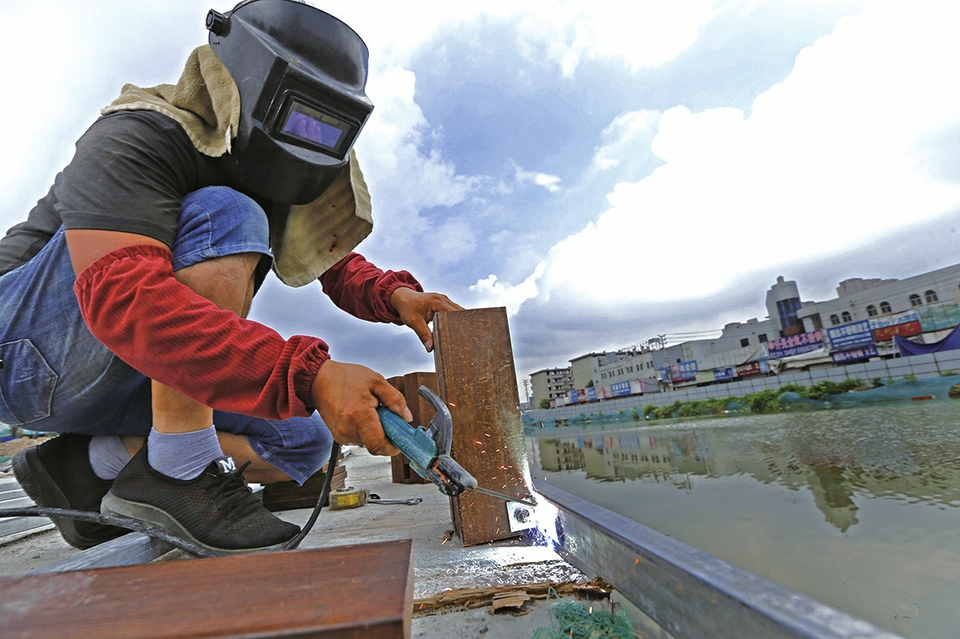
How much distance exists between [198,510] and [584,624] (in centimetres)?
94

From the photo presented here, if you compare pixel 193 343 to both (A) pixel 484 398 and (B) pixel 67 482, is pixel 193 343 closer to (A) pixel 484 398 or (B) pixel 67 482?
(A) pixel 484 398

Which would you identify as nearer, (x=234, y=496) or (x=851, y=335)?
(x=234, y=496)

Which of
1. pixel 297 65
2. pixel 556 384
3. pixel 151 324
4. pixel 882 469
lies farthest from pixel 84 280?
pixel 556 384

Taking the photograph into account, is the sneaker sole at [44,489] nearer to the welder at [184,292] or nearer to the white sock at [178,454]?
the welder at [184,292]

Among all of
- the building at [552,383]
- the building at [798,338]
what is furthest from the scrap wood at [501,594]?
the building at [552,383]

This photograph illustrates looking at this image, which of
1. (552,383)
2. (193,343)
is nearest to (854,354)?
(193,343)

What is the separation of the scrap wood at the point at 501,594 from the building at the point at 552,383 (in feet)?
172

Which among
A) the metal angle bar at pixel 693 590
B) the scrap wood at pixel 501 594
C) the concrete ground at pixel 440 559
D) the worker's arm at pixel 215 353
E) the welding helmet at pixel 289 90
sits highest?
the welding helmet at pixel 289 90

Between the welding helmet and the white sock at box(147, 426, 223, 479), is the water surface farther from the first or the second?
the welding helmet

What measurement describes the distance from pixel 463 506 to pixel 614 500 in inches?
73.9

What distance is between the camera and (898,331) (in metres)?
18.5

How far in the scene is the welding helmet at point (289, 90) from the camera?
43.3 inches

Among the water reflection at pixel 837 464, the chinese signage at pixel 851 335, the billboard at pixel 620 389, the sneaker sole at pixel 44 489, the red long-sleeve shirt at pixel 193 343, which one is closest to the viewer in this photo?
the red long-sleeve shirt at pixel 193 343

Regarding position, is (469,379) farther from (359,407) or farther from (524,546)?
(359,407)
